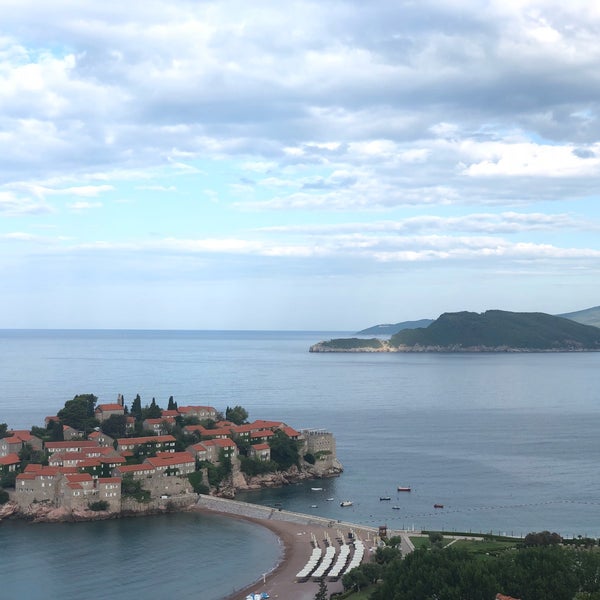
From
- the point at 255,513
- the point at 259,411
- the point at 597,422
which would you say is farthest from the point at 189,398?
the point at 255,513

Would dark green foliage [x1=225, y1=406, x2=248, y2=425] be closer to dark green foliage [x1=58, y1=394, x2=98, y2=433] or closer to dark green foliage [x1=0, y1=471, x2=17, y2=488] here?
dark green foliage [x1=58, y1=394, x2=98, y2=433]

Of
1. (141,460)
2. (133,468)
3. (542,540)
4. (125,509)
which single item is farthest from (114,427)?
(542,540)

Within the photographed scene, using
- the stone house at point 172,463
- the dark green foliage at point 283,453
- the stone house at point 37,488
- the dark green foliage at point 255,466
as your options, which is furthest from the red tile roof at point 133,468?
the dark green foliage at point 283,453

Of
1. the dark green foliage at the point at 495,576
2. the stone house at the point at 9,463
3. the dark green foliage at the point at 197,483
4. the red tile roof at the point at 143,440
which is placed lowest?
the dark green foliage at the point at 197,483

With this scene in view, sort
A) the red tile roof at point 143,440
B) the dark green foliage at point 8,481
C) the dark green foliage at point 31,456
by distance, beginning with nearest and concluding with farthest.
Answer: the dark green foliage at point 8,481 → the dark green foliage at point 31,456 → the red tile roof at point 143,440

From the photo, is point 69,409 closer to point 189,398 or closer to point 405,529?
point 405,529

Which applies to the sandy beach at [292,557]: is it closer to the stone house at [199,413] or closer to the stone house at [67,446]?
the stone house at [67,446]
